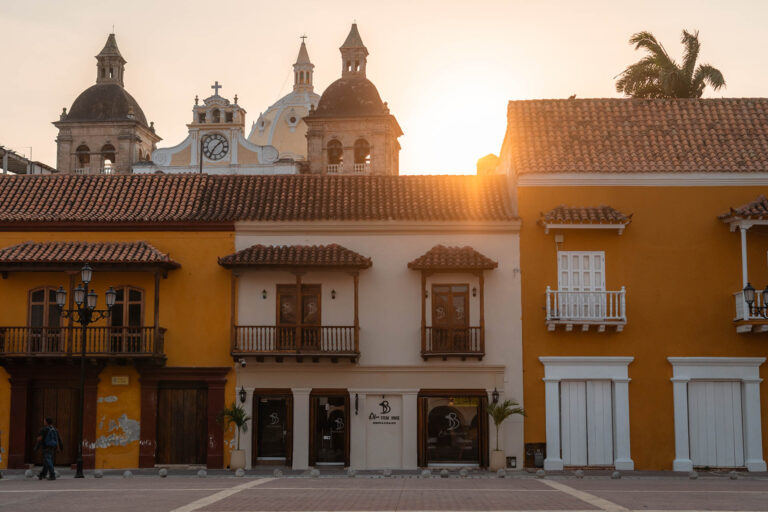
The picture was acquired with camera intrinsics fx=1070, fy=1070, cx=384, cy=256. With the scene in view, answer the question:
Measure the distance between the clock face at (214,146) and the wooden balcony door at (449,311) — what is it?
46.3 meters

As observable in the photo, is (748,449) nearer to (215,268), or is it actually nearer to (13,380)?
(215,268)

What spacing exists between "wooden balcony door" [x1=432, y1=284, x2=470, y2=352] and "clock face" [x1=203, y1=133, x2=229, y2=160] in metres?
46.3

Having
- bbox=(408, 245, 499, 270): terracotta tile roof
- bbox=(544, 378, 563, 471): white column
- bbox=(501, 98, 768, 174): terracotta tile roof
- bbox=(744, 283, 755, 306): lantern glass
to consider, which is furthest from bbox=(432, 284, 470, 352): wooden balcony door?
bbox=(744, 283, 755, 306): lantern glass

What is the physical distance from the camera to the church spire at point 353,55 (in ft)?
222

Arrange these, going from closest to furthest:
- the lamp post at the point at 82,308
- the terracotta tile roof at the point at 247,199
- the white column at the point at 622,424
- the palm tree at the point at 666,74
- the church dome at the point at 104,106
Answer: the lamp post at the point at 82,308
the white column at the point at 622,424
the terracotta tile roof at the point at 247,199
the palm tree at the point at 666,74
the church dome at the point at 104,106

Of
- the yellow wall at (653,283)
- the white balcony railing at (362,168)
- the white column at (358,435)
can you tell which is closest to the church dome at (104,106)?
the white balcony railing at (362,168)

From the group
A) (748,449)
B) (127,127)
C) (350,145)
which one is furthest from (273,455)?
(127,127)

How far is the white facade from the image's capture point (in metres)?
27.0

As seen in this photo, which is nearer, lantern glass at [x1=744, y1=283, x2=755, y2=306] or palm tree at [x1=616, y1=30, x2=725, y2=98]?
lantern glass at [x1=744, y1=283, x2=755, y2=306]

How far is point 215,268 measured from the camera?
27.8 metres

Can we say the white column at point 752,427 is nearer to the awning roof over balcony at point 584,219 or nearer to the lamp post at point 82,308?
the awning roof over balcony at point 584,219

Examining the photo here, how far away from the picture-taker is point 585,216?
2666 centimetres

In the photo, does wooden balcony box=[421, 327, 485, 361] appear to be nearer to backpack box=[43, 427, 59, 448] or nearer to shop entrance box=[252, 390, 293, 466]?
shop entrance box=[252, 390, 293, 466]

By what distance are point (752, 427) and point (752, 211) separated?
5.35m
